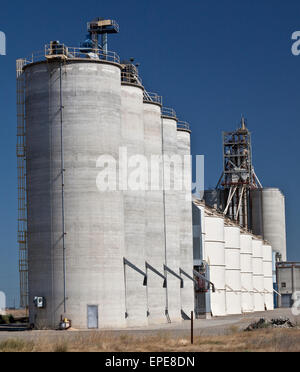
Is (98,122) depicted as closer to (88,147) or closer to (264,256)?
(88,147)

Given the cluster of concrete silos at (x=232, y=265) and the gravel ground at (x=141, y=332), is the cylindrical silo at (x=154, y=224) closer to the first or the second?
the gravel ground at (x=141, y=332)

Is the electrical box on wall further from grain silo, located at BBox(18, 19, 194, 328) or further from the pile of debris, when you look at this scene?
the pile of debris

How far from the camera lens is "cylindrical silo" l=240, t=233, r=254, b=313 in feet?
299

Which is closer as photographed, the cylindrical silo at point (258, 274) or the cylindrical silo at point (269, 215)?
the cylindrical silo at point (258, 274)

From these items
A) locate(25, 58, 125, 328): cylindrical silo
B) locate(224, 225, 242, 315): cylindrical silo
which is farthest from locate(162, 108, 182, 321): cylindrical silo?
locate(224, 225, 242, 315): cylindrical silo

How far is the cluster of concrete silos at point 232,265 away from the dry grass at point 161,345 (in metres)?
32.4

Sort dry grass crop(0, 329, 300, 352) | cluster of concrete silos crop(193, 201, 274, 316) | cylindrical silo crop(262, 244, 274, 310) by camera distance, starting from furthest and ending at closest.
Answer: cylindrical silo crop(262, 244, 274, 310)
cluster of concrete silos crop(193, 201, 274, 316)
dry grass crop(0, 329, 300, 352)

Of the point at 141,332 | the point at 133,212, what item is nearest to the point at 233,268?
the point at 133,212

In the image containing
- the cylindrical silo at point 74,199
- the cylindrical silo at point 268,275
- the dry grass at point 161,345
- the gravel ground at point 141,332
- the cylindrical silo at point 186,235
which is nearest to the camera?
the dry grass at point 161,345

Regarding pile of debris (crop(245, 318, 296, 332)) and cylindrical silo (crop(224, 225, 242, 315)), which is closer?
pile of debris (crop(245, 318, 296, 332))

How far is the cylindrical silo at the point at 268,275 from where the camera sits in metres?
104

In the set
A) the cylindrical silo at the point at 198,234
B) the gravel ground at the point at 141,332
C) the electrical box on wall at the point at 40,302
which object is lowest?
the gravel ground at the point at 141,332

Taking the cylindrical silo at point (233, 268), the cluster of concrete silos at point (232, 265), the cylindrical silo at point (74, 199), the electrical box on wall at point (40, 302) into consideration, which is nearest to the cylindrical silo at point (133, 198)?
the cylindrical silo at point (74, 199)

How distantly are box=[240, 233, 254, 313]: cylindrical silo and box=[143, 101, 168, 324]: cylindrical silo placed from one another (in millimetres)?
32647
